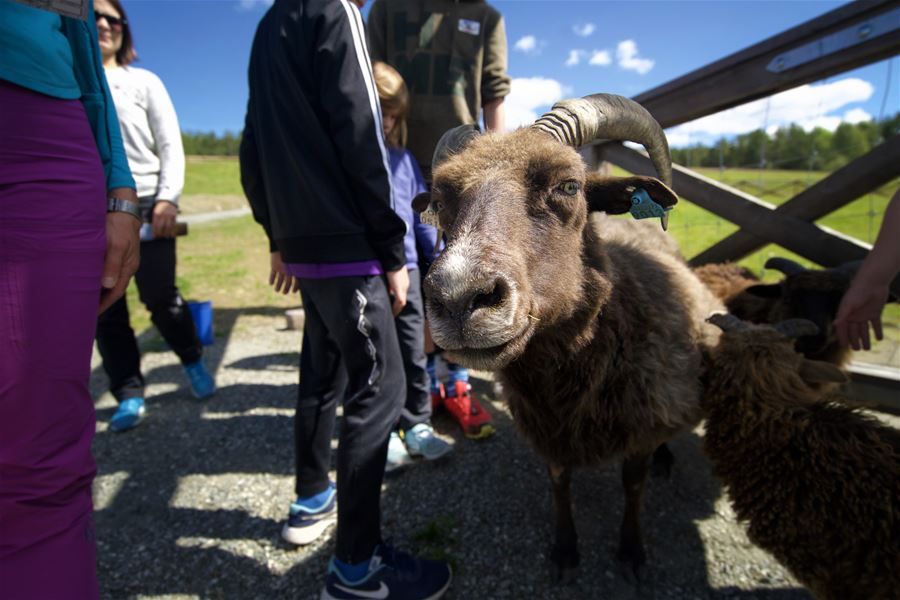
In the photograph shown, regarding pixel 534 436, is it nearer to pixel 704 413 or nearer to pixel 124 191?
pixel 704 413

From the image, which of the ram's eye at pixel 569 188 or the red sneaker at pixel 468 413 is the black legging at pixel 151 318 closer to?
the red sneaker at pixel 468 413

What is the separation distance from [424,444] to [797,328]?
2.76m

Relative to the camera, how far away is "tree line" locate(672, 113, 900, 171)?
4.73m


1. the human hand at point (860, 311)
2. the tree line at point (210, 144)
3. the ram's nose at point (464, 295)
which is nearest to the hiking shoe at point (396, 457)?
the ram's nose at point (464, 295)

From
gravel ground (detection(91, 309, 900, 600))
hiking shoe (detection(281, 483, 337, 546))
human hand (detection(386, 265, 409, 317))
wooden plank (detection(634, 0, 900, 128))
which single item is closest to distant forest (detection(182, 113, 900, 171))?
wooden plank (detection(634, 0, 900, 128))

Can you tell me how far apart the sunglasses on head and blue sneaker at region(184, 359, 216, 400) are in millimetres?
3248

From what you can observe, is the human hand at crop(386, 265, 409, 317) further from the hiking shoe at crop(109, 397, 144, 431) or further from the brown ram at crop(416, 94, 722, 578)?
the hiking shoe at crop(109, 397, 144, 431)

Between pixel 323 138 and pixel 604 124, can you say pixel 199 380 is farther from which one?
pixel 604 124

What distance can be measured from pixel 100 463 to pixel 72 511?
314 cm

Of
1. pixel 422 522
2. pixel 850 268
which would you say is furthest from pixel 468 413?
pixel 850 268

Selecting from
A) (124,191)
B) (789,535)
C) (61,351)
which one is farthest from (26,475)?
(789,535)

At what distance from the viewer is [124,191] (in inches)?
72.3

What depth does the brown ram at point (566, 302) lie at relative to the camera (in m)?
1.79

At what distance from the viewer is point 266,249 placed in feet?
49.4
